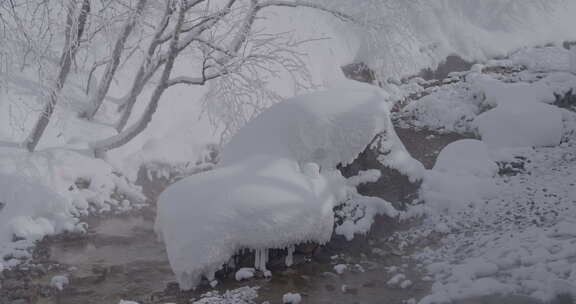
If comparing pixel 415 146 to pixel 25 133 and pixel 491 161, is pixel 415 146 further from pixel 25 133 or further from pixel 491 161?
pixel 25 133

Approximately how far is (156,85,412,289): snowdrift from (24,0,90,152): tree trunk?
9.60 feet

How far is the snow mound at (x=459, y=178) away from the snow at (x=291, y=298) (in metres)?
2.93

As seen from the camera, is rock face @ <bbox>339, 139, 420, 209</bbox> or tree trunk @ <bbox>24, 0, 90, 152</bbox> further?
tree trunk @ <bbox>24, 0, 90, 152</bbox>

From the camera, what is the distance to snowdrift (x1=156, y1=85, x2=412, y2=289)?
647 cm

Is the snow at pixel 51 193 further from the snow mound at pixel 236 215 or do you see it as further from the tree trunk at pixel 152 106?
the snow mound at pixel 236 215

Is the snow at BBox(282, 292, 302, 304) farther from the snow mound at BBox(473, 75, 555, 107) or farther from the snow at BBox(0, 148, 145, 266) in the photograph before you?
the snow mound at BBox(473, 75, 555, 107)

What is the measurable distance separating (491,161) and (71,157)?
725 centimetres

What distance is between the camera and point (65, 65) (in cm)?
945

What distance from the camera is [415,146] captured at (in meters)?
12.5

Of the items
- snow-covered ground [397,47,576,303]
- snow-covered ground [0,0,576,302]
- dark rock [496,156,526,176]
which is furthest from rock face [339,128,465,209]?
dark rock [496,156,526,176]

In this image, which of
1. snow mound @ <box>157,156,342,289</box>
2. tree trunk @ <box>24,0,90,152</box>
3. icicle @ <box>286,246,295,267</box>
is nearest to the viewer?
snow mound @ <box>157,156,342,289</box>

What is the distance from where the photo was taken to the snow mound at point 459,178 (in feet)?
27.5

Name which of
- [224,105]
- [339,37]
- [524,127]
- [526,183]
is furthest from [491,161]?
[339,37]

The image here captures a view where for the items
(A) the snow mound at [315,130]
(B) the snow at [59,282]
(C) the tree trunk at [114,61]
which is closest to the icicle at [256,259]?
(A) the snow mound at [315,130]
